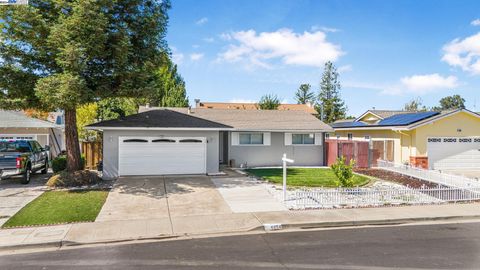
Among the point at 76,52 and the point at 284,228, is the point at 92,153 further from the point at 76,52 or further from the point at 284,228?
the point at 284,228

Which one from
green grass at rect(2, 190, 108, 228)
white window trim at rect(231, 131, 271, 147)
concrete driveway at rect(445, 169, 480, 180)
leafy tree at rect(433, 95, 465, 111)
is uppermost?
leafy tree at rect(433, 95, 465, 111)

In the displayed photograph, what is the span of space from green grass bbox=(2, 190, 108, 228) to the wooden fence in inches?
262

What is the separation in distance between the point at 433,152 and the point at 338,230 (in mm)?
15770

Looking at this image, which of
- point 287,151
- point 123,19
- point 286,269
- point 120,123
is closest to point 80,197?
point 120,123

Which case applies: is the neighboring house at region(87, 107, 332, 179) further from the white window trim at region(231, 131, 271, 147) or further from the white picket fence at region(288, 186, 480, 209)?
the white picket fence at region(288, 186, 480, 209)

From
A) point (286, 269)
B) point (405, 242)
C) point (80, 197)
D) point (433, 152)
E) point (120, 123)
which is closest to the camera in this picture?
point (286, 269)

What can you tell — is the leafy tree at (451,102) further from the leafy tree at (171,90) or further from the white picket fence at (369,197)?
the white picket fence at (369,197)

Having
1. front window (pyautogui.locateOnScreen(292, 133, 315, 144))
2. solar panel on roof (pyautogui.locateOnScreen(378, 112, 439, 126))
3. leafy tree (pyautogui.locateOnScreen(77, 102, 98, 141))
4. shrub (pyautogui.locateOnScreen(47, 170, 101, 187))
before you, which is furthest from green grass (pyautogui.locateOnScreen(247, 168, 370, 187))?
leafy tree (pyautogui.locateOnScreen(77, 102, 98, 141))

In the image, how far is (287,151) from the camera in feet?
77.0

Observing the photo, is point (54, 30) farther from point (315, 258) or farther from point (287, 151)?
point (287, 151)

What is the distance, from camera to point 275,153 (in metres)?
23.4

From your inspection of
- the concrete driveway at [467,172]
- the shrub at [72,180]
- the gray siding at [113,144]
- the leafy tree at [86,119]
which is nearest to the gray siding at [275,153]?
the gray siding at [113,144]

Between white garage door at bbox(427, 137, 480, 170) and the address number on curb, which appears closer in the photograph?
the address number on curb

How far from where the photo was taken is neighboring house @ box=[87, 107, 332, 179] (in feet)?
58.7
